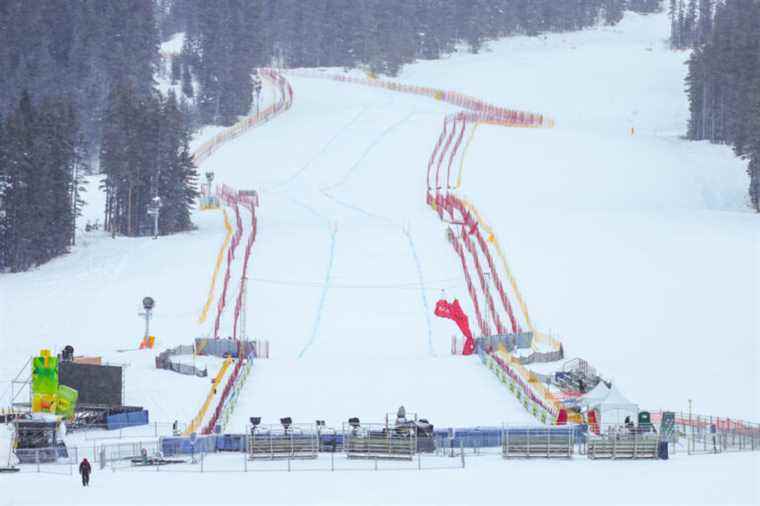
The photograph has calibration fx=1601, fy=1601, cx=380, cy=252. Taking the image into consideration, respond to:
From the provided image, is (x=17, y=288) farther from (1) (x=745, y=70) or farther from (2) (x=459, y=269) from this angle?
(1) (x=745, y=70)

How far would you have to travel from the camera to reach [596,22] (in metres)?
162

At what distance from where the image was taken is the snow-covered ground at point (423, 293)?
35.1 m

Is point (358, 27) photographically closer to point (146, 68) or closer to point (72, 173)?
point (146, 68)

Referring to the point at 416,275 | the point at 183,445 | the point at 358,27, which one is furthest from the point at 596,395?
the point at 358,27

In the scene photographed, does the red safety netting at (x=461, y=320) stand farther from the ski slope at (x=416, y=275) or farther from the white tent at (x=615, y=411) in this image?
the white tent at (x=615, y=411)

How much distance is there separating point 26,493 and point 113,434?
756 centimetres

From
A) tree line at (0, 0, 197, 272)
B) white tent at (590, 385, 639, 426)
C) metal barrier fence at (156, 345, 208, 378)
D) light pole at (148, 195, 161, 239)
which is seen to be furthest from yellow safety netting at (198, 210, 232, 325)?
white tent at (590, 385, 639, 426)

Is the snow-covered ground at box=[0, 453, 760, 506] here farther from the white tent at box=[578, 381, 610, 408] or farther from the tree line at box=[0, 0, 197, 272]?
the tree line at box=[0, 0, 197, 272]

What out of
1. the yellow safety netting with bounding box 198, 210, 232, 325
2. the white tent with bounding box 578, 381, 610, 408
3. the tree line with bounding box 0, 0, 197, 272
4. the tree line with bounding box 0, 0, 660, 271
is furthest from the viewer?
the tree line with bounding box 0, 0, 660, 271

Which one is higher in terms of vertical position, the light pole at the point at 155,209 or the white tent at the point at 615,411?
the light pole at the point at 155,209

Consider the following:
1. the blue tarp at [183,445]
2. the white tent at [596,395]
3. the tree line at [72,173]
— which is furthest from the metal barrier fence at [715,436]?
the tree line at [72,173]

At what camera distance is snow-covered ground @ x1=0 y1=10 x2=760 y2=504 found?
3506 cm

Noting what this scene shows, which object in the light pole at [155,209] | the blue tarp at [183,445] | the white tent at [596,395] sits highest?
the light pole at [155,209]

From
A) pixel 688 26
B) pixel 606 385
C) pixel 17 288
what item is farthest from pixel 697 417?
pixel 688 26
